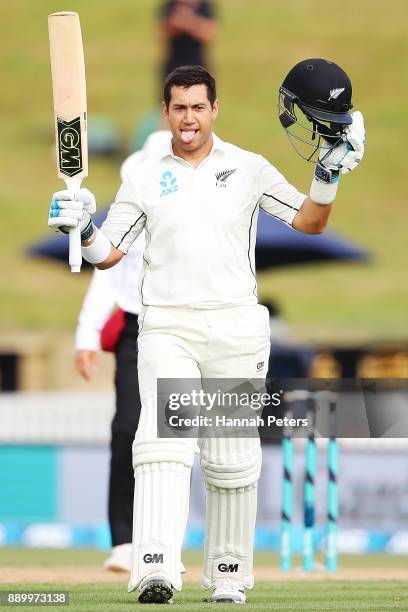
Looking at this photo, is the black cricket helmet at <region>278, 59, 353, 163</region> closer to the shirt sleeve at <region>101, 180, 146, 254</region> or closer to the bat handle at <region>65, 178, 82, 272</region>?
the shirt sleeve at <region>101, 180, 146, 254</region>

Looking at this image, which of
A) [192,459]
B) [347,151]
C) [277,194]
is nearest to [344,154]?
[347,151]

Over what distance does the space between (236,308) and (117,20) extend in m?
52.9

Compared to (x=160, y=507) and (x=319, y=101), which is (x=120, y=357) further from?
(x=319, y=101)

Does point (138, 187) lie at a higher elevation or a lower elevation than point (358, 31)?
lower

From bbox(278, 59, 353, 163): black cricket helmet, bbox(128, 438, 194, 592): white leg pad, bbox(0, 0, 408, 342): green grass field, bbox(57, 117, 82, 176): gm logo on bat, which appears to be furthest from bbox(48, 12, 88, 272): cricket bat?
bbox(0, 0, 408, 342): green grass field

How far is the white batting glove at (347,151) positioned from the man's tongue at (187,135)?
1.51ft

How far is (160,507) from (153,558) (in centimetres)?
18

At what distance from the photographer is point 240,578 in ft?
18.7

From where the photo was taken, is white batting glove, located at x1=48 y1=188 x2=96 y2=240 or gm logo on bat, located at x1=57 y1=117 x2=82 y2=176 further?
gm logo on bat, located at x1=57 y1=117 x2=82 y2=176

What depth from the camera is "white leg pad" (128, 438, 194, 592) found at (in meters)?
5.30

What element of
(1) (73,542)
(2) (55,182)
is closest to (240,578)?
(1) (73,542)

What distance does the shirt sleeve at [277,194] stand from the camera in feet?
18.7

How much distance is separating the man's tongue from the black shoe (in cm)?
149

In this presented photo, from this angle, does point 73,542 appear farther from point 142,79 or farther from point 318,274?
point 142,79
